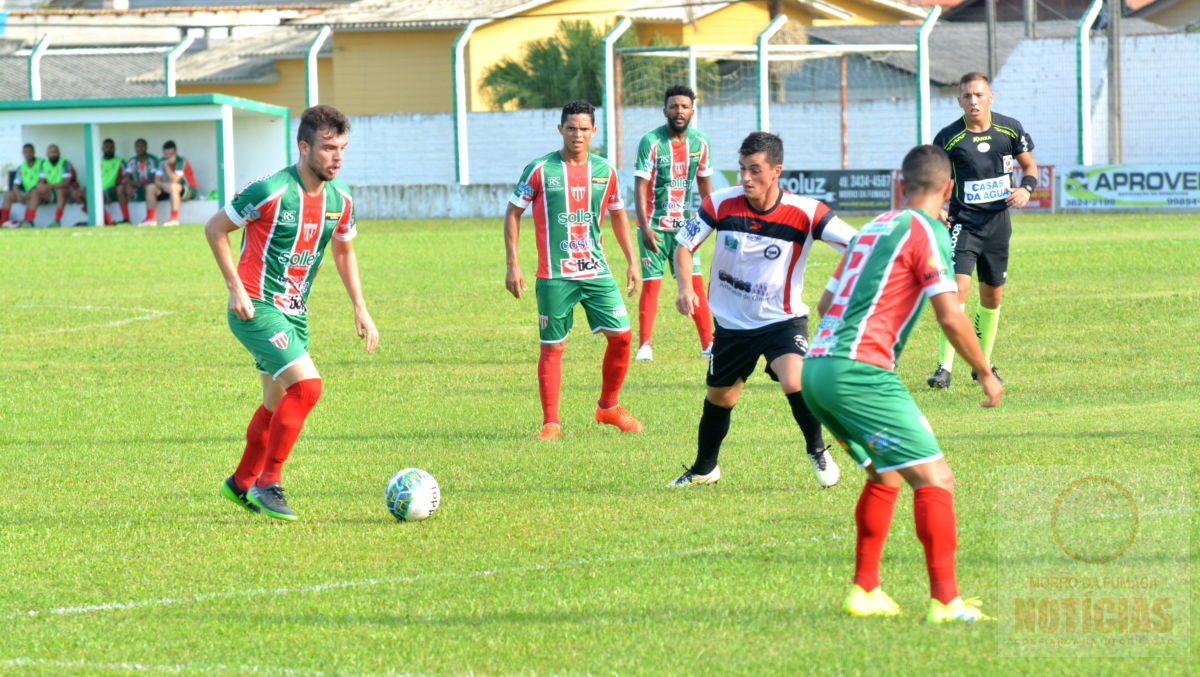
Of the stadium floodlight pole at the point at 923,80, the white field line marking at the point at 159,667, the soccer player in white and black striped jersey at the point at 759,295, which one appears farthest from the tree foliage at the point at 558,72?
the white field line marking at the point at 159,667

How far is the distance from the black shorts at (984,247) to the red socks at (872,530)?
5806 mm

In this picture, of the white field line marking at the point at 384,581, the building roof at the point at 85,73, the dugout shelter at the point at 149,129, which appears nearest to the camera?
the white field line marking at the point at 384,581

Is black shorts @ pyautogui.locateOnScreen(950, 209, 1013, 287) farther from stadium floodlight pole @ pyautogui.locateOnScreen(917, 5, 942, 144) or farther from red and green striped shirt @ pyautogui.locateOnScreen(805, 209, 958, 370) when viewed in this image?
stadium floodlight pole @ pyautogui.locateOnScreen(917, 5, 942, 144)

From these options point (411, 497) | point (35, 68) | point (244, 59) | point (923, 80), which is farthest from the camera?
A: point (244, 59)

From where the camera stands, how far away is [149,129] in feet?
116

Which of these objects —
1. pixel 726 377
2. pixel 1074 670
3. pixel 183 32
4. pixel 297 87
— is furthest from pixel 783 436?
pixel 183 32

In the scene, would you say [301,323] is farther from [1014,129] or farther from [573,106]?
[1014,129]

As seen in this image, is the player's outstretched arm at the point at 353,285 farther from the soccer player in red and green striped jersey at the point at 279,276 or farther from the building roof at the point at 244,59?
the building roof at the point at 244,59

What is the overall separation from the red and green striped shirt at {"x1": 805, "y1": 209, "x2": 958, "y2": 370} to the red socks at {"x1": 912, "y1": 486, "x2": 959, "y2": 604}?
50 centimetres

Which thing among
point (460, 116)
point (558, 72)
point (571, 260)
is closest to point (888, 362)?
point (571, 260)

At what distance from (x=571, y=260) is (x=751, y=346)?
2438 mm

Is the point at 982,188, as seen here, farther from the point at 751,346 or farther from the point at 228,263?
the point at 228,263

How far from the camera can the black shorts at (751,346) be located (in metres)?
7.70

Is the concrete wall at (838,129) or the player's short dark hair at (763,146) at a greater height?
the concrete wall at (838,129)
